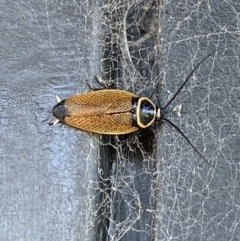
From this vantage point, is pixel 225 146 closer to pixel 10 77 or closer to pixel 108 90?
pixel 108 90

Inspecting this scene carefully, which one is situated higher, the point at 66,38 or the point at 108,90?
the point at 66,38

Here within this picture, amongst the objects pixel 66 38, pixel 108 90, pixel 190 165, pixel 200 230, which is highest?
pixel 66 38

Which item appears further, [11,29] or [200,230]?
[11,29]

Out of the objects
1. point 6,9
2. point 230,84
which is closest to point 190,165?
point 230,84
